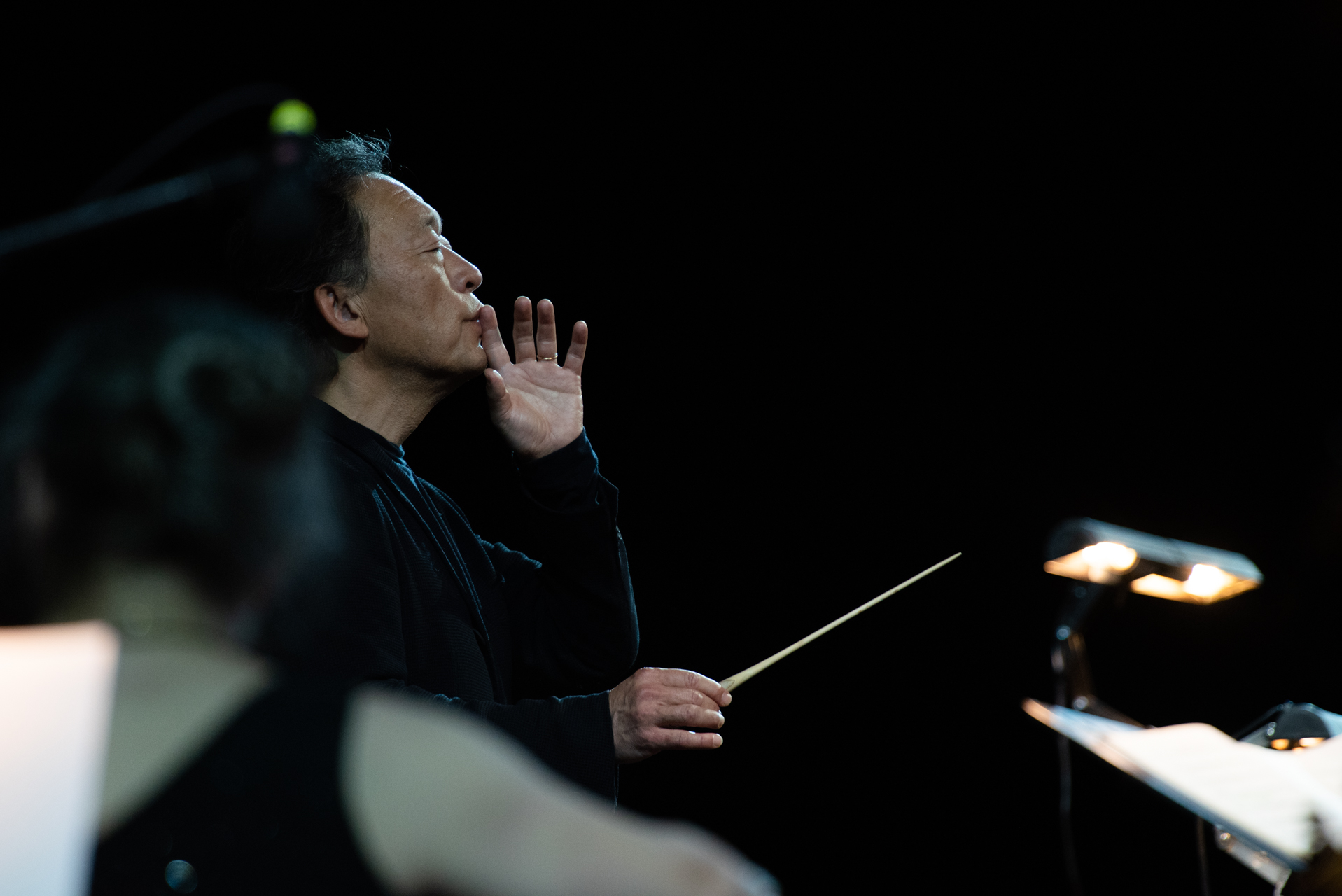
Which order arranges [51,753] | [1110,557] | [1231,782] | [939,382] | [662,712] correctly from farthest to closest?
[939,382] → [662,712] → [1110,557] → [1231,782] → [51,753]

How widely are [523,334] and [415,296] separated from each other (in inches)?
11.7

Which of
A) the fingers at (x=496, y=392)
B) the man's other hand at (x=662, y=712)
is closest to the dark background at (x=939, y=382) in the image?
the fingers at (x=496, y=392)

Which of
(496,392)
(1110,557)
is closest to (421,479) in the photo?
(496,392)

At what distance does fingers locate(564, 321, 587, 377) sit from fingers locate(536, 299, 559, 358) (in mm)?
30

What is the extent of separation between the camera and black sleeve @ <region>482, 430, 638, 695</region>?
192 cm

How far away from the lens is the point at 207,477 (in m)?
0.79

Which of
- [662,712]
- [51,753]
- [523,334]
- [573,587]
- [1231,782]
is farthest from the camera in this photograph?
[523,334]

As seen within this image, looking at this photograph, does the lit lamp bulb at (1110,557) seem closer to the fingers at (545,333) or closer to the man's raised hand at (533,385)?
the man's raised hand at (533,385)

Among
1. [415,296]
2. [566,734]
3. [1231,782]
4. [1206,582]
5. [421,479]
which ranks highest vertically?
[415,296]

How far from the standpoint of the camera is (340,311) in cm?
197

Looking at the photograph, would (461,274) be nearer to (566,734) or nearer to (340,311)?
(340,311)

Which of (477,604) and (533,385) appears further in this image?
(533,385)

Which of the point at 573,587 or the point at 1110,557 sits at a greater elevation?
the point at 1110,557

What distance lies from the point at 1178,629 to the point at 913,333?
1121mm
